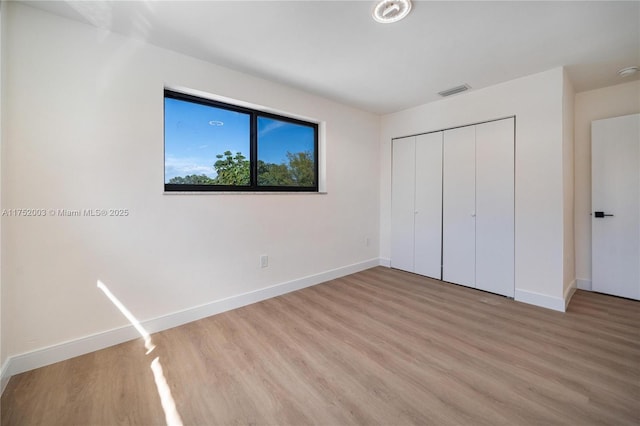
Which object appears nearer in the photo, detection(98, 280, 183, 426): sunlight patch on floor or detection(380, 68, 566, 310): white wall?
detection(98, 280, 183, 426): sunlight patch on floor

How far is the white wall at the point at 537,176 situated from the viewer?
2.68 m

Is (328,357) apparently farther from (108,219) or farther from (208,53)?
(208,53)

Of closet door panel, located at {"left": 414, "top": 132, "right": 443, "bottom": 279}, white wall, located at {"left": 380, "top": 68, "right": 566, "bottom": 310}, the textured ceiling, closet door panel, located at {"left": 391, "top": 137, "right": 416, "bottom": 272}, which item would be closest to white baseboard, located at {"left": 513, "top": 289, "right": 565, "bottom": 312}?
white wall, located at {"left": 380, "top": 68, "right": 566, "bottom": 310}

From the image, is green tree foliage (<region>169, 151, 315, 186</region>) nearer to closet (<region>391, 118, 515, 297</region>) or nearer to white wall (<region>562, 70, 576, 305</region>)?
closet (<region>391, 118, 515, 297</region>)

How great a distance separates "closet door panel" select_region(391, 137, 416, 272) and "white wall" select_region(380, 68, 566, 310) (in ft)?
3.58

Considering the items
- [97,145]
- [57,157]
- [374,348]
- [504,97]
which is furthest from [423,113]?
[57,157]

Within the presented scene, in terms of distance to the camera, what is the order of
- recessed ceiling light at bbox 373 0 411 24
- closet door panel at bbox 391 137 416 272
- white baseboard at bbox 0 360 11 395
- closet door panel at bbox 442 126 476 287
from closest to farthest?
white baseboard at bbox 0 360 11 395, recessed ceiling light at bbox 373 0 411 24, closet door panel at bbox 442 126 476 287, closet door panel at bbox 391 137 416 272

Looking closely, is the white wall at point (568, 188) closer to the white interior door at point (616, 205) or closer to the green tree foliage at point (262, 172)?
the white interior door at point (616, 205)

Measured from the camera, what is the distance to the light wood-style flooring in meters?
1.43

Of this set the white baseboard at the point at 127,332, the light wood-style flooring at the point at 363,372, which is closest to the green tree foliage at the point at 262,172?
the white baseboard at the point at 127,332

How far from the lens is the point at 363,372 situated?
5.81ft

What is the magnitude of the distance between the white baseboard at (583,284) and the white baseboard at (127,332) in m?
3.41

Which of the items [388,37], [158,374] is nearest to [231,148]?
[388,37]

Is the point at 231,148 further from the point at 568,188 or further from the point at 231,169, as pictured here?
the point at 568,188
